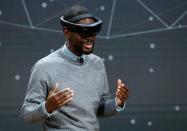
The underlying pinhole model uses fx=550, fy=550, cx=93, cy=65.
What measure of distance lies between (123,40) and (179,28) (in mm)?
453

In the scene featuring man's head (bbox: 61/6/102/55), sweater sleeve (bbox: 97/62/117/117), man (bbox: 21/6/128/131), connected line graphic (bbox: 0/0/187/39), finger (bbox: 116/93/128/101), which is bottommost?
connected line graphic (bbox: 0/0/187/39)

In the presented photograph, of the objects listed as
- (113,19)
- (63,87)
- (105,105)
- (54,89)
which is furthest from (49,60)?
(113,19)

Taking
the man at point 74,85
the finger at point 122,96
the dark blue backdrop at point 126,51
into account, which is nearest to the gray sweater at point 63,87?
the man at point 74,85

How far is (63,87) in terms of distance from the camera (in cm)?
274

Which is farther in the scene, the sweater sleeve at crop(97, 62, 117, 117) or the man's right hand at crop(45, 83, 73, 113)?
the sweater sleeve at crop(97, 62, 117, 117)

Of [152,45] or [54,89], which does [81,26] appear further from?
[152,45]

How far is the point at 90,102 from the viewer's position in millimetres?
2807

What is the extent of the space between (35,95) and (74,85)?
21 centimetres

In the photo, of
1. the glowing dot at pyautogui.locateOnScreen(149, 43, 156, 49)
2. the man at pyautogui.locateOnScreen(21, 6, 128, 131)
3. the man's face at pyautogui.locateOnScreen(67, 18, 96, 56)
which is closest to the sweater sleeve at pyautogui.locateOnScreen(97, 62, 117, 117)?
the man at pyautogui.locateOnScreen(21, 6, 128, 131)

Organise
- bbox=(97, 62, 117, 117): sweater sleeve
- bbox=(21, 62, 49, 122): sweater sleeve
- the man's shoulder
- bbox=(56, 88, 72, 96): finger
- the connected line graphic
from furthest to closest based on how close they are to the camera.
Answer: the connected line graphic < bbox=(97, 62, 117, 117): sweater sleeve < the man's shoulder < bbox=(21, 62, 49, 122): sweater sleeve < bbox=(56, 88, 72, 96): finger

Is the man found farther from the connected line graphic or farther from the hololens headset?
the connected line graphic

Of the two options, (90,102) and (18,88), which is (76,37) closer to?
(90,102)

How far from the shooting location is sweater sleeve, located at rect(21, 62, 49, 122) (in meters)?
2.66

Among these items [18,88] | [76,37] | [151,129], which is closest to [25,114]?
[76,37]
